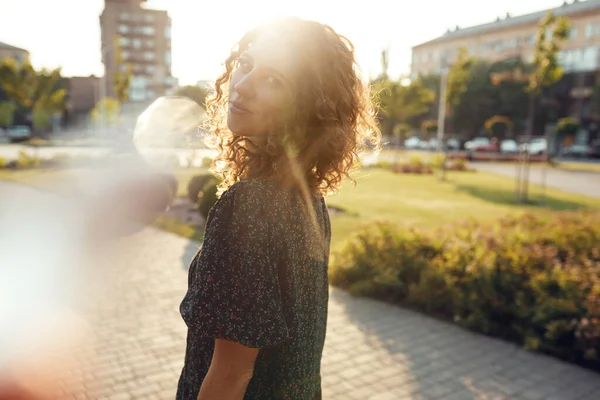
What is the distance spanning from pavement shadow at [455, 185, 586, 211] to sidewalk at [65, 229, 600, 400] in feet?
37.5

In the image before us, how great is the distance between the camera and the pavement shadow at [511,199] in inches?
637

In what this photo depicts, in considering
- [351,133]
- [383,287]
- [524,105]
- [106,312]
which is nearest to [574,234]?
[383,287]

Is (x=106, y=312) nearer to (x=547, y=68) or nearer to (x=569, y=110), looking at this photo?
(x=547, y=68)

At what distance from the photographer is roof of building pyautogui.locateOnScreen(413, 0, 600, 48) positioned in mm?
62438

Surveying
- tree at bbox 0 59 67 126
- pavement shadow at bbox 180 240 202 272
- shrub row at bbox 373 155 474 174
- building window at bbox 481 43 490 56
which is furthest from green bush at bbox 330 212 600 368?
building window at bbox 481 43 490 56

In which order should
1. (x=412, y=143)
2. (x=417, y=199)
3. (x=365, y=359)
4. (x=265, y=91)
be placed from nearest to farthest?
(x=265, y=91) → (x=365, y=359) → (x=417, y=199) → (x=412, y=143)

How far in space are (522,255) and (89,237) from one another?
7430mm

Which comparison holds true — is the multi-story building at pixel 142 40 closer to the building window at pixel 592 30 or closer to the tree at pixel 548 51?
the building window at pixel 592 30

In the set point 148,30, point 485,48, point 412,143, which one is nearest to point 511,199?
point 412,143

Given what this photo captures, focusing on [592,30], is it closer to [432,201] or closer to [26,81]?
[432,201]

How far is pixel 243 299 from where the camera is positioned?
123 centimetres

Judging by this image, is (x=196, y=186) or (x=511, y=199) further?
(x=511, y=199)

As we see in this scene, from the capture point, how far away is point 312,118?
144 cm

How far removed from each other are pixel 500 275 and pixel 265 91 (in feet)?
17.4
